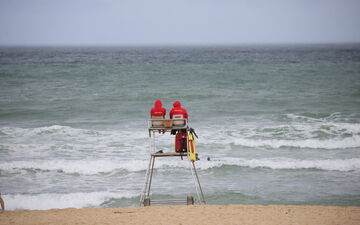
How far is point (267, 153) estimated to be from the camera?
16.1 meters

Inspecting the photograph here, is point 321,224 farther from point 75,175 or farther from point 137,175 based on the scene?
point 75,175

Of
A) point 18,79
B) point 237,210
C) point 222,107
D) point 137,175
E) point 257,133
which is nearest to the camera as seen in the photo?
point 237,210

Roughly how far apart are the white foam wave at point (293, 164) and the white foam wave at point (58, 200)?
3.43 meters

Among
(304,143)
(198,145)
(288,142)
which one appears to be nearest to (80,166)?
(198,145)

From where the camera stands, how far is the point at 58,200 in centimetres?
1163

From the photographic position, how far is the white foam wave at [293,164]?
14.3 meters

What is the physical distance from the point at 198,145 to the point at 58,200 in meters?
6.60

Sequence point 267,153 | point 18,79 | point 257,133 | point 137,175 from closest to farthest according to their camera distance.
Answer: point 137,175 → point 267,153 → point 257,133 → point 18,79

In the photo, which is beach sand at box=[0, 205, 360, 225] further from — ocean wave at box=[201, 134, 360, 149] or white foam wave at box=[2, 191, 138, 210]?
ocean wave at box=[201, 134, 360, 149]

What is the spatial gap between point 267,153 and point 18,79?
93.1 ft

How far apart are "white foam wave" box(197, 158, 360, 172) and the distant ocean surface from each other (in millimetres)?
31

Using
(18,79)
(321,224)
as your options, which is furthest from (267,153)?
(18,79)

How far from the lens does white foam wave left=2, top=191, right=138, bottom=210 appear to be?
11.4 m

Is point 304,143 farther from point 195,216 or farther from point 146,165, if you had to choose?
point 195,216
